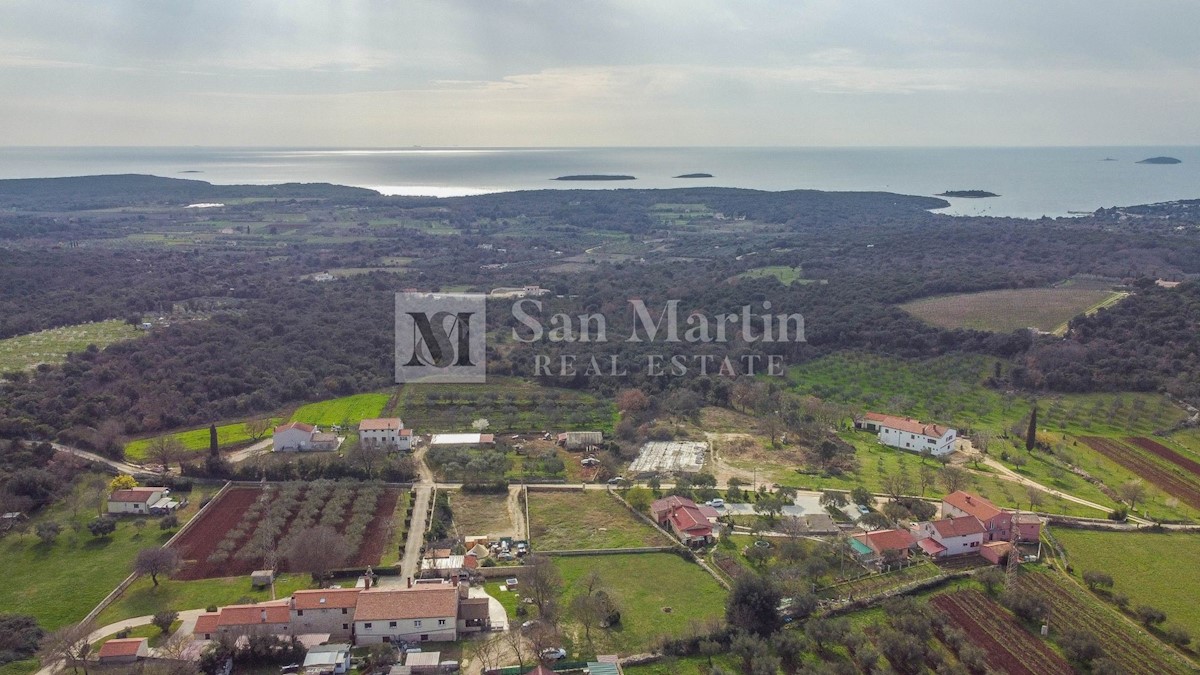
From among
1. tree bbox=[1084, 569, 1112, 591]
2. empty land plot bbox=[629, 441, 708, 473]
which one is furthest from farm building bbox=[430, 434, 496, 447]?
tree bbox=[1084, 569, 1112, 591]

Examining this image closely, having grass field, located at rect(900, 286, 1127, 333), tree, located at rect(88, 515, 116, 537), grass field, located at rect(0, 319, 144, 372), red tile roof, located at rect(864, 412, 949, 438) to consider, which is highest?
grass field, located at rect(900, 286, 1127, 333)

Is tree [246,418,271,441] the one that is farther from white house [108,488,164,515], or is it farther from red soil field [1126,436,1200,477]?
red soil field [1126,436,1200,477]

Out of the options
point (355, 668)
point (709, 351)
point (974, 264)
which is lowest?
point (355, 668)

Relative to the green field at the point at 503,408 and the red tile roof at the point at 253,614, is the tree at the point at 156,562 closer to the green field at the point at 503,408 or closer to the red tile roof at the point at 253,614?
the red tile roof at the point at 253,614

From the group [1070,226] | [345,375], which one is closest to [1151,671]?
[345,375]

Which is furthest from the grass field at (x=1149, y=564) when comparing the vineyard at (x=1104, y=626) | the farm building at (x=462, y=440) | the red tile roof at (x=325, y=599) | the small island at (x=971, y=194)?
the small island at (x=971, y=194)

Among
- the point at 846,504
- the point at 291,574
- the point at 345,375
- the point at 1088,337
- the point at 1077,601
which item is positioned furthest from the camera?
the point at 1088,337

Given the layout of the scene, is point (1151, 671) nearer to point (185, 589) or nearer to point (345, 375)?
point (185, 589)
